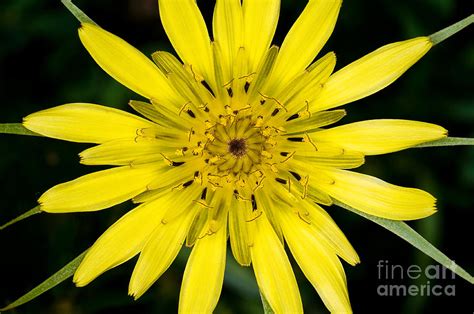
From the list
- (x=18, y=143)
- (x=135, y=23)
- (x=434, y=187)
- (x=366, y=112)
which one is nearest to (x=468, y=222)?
(x=434, y=187)

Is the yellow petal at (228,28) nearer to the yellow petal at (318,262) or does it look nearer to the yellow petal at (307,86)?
the yellow petal at (307,86)

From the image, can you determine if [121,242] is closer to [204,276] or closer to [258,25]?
[204,276]

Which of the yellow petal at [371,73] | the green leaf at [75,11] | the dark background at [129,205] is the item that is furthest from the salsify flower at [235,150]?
the dark background at [129,205]

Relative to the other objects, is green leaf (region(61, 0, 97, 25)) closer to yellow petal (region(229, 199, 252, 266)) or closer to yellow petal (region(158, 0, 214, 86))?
yellow petal (region(158, 0, 214, 86))

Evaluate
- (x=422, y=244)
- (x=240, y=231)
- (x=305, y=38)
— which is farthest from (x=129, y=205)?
(x=422, y=244)

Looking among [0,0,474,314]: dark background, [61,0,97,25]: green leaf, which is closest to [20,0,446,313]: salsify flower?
[61,0,97,25]: green leaf

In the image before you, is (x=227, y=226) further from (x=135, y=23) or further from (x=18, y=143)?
(x=135, y=23)
